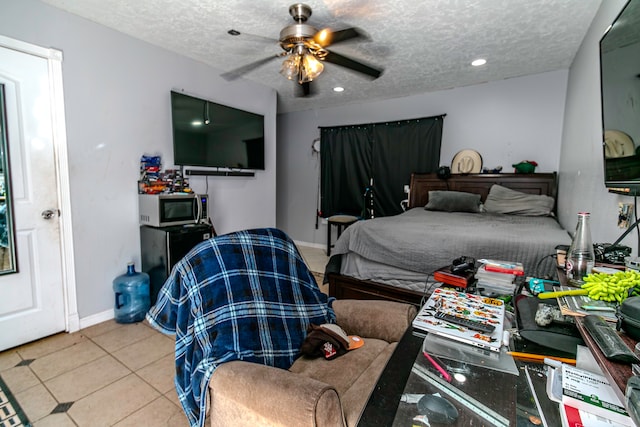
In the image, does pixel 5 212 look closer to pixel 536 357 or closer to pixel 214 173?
pixel 214 173

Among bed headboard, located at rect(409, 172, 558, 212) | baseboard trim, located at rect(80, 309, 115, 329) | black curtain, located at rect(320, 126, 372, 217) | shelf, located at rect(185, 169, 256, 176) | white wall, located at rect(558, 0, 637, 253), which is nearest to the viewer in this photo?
white wall, located at rect(558, 0, 637, 253)

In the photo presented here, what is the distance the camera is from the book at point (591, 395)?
589 millimetres

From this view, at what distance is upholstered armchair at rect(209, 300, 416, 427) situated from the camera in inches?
31.0

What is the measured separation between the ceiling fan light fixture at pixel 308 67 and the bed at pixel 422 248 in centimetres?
129

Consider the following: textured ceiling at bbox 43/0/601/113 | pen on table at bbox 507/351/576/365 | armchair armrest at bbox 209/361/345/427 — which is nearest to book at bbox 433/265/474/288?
pen on table at bbox 507/351/576/365

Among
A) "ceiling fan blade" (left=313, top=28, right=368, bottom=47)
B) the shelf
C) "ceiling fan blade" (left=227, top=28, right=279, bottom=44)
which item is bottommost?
the shelf

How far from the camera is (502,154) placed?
3.88 meters

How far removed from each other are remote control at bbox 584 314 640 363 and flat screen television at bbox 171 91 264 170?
3.20 metres

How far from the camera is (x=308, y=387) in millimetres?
809

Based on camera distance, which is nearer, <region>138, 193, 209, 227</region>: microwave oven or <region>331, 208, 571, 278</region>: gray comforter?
<region>331, 208, 571, 278</region>: gray comforter

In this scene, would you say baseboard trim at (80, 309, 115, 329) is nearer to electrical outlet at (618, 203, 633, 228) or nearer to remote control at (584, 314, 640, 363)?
remote control at (584, 314, 640, 363)

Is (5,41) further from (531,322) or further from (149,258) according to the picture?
(531,322)

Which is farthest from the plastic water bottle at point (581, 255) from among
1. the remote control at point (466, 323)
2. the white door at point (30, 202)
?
the white door at point (30, 202)

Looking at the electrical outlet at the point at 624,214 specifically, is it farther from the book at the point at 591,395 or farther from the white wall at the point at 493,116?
the white wall at the point at 493,116
